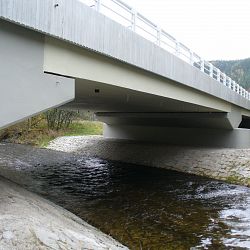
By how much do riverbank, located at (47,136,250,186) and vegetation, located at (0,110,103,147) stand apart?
20.9ft

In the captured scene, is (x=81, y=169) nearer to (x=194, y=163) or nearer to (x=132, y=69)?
(x=194, y=163)

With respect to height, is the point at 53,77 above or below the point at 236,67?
below

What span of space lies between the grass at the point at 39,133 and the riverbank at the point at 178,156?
5358 mm

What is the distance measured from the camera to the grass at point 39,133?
114 feet

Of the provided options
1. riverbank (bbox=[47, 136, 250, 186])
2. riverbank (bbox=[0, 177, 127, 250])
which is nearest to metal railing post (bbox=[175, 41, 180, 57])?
riverbank (bbox=[47, 136, 250, 186])

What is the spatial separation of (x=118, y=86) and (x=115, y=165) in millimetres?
11787

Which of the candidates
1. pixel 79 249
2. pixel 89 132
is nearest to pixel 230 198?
pixel 79 249

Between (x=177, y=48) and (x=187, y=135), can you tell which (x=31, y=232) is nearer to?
(x=177, y=48)

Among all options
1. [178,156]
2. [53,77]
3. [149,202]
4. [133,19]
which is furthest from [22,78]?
[178,156]

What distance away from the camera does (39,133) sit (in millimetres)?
36594

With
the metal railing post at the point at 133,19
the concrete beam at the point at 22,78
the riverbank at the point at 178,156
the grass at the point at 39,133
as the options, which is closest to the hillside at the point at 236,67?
the grass at the point at 39,133

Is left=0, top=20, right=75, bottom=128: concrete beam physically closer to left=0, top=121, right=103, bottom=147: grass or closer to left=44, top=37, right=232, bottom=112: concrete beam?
left=44, top=37, right=232, bottom=112: concrete beam

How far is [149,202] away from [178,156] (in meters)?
9.96

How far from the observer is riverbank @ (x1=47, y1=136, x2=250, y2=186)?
18172mm
